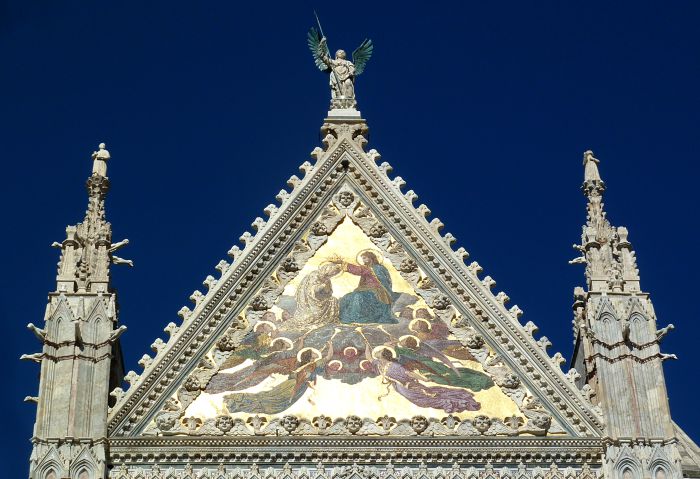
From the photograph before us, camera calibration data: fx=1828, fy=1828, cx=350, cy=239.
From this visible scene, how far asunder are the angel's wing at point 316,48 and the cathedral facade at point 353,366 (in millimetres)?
1753

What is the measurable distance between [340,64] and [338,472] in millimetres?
5857

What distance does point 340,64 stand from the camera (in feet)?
72.3

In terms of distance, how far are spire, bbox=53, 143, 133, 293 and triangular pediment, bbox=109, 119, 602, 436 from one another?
99 cm

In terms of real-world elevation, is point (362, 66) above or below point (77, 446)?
above

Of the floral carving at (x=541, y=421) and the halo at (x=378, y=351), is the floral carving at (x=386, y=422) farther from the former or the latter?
the floral carving at (x=541, y=421)

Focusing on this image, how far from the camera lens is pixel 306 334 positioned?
64.0 feet

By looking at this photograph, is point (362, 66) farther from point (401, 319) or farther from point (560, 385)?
point (560, 385)

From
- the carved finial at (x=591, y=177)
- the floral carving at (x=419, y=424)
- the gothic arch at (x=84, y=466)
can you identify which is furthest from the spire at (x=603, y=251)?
the gothic arch at (x=84, y=466)

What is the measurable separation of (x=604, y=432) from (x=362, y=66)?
590 cm

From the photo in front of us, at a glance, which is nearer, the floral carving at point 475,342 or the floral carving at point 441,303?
the floral carving at point 475,342

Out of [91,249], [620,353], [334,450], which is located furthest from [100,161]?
[620,353]

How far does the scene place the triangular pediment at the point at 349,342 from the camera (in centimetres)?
1870

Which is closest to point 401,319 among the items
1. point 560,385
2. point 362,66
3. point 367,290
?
point 367,290

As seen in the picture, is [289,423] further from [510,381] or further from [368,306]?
[510,381]
